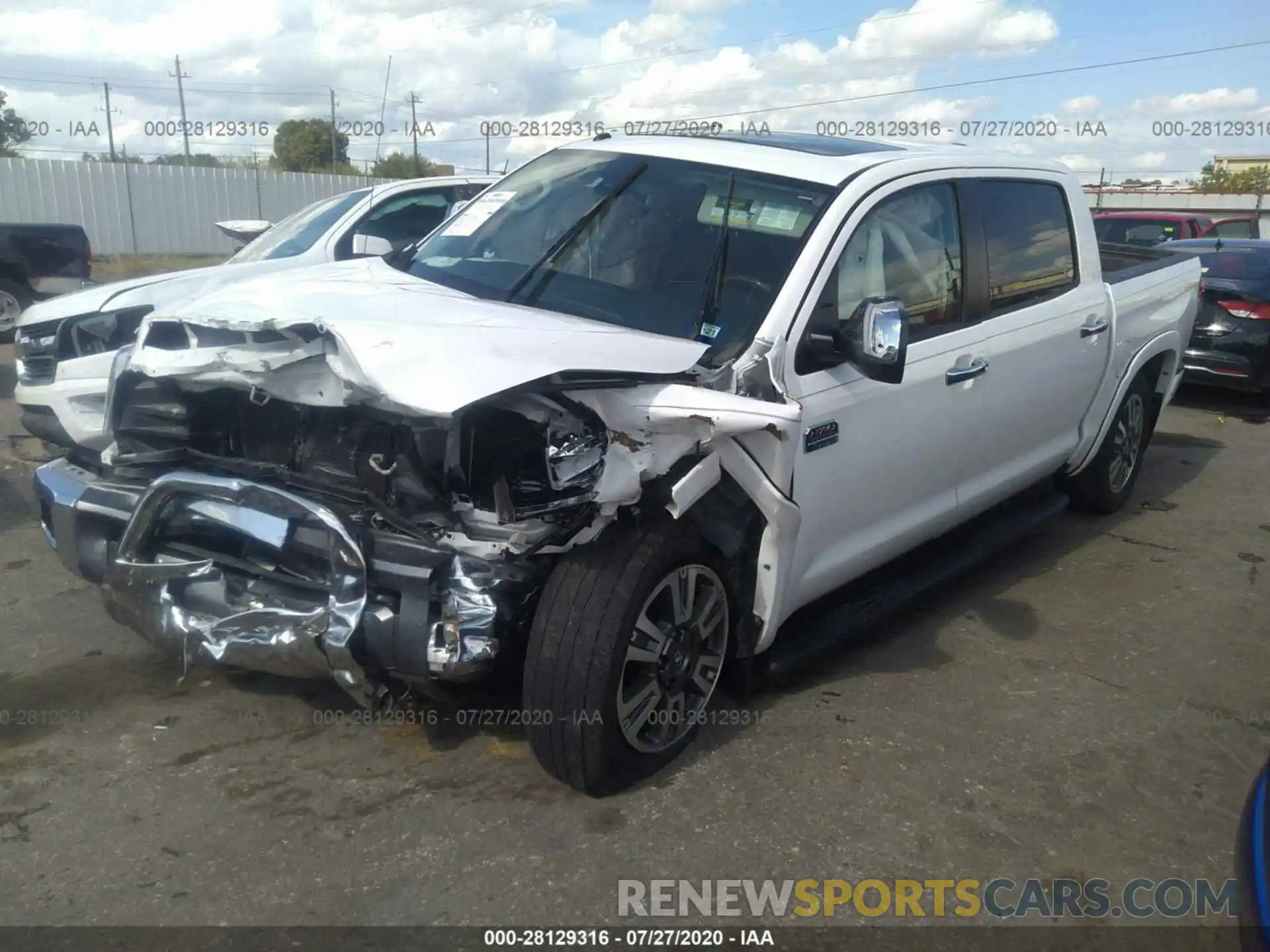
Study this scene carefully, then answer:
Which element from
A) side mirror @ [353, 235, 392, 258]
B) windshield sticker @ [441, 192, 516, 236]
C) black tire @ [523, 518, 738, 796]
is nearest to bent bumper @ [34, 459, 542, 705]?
black tire @ [523, 518, 738, 796]

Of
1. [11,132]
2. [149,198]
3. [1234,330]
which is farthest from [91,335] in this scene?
[11,132]

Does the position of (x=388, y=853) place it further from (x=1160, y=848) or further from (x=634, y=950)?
(x=1160, y=848)

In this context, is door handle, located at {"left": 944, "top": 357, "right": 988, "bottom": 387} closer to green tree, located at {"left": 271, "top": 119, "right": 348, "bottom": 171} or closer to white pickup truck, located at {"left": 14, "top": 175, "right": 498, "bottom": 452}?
white pickup truck, located at {"left": 14, "top": 175, "right": 498, "bottom": 452}

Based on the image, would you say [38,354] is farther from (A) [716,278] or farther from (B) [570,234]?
(A) [716,278]

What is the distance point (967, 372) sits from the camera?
164 inches

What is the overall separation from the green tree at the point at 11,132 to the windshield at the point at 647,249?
41.4 metres

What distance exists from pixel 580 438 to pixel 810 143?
6.30 ft

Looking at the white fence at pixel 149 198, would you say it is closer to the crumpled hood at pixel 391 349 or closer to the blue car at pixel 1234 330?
the blue car at pixel 1234 330

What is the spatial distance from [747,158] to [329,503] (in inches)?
77.8

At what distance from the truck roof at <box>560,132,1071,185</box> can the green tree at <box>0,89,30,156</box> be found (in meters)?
41.5

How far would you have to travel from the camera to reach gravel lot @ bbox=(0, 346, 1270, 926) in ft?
9.46

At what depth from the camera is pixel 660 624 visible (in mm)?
3289

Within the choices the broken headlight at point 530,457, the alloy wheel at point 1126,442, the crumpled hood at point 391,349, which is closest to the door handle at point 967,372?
the crumpled hood at point 391,349

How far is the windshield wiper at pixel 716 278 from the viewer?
352 cm
